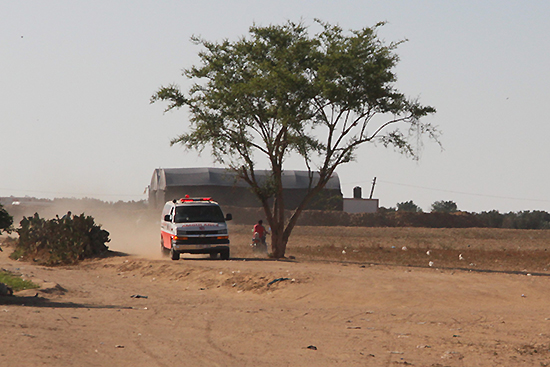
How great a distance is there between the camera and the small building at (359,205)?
69750 mm

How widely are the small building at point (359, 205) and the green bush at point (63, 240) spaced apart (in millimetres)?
41550

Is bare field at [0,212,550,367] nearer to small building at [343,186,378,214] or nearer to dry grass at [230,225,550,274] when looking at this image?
dry grass at [230,225,550,274]

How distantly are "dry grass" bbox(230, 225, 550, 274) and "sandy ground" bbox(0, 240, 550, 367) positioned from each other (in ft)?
29.3

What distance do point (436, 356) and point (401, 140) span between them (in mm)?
20064

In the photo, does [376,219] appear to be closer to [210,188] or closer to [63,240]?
[210,188]

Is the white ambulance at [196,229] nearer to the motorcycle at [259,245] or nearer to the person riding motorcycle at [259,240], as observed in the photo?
the person riding motorcycle at [259,240]

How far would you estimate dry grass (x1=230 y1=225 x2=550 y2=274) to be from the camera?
29.0m

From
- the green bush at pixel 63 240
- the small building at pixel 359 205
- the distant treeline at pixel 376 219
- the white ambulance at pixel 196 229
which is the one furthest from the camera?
the small building at pixel 359 205

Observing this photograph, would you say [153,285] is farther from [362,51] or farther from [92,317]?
[362,51]

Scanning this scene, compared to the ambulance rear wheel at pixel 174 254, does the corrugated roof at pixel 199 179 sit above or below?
above

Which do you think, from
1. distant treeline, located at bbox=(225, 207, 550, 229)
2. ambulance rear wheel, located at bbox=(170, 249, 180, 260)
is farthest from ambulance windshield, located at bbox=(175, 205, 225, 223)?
distant treeline, located at bbox=(225, 207, 550, 229)

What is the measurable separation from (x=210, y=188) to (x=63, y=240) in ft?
117

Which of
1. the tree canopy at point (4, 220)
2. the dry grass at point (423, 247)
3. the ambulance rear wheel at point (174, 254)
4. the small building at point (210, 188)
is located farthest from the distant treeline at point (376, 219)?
the tree canopy at point (4, 220)

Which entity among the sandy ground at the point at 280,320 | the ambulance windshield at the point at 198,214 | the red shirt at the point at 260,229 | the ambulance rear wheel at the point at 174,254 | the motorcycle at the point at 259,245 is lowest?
the sandy ground at the point at 280,320
